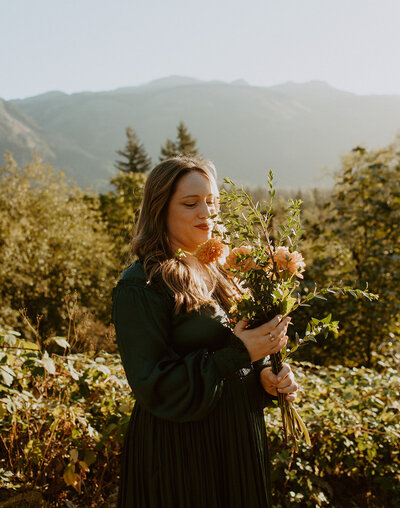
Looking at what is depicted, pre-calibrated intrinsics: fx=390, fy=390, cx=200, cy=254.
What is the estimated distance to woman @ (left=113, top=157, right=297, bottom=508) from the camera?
52.2 inches

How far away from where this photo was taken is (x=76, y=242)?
37.3ft

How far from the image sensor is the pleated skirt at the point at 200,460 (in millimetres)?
1443

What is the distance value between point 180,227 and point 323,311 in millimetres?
3103

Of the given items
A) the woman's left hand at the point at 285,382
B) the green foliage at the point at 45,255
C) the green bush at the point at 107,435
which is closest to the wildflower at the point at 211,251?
the woman's left hand at the point at 285,382

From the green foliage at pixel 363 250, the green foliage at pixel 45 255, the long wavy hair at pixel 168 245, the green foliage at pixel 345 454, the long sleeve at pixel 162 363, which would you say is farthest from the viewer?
the green foliage at pixel 45 255

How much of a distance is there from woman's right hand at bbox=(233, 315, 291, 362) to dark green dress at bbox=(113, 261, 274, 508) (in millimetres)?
27

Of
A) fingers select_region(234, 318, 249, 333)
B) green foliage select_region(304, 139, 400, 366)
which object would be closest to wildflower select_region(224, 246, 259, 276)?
fingers select_region(234, 318, 249, 333)

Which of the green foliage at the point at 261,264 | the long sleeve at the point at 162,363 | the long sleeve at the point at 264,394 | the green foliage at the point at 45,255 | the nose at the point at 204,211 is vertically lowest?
the green foliage at the point at 45,255

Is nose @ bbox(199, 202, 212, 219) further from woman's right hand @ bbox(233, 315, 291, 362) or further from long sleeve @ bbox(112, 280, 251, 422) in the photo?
woman's right hand @ bbox(233, 315, 291, 362)

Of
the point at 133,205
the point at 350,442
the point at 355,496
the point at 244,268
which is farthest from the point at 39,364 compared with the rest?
the point at 133,205

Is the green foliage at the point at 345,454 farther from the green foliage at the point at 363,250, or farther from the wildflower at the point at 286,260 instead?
the wildflower at the point at 286,260

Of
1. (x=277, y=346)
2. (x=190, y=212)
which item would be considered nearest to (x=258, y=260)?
(x=277, y=346)

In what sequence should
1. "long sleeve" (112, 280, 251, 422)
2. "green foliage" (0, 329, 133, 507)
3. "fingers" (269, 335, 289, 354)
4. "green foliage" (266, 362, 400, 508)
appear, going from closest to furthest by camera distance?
→ "long sleeve" (112, 280, 251, 422) < "fingers" (269, 335, 289, 354) < "green foliage" (0, 329, 133, 507) < "green foliage" (266, 362, 400, 508)

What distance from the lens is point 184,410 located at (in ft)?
4.27
